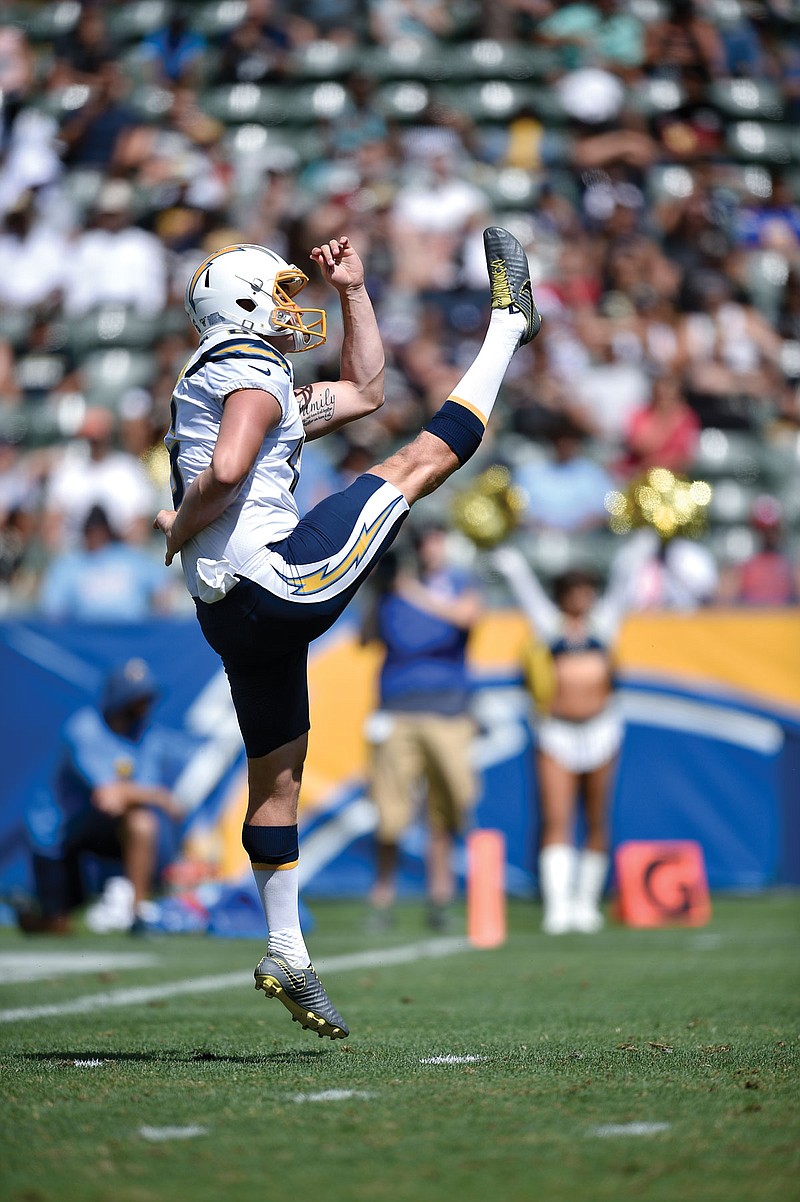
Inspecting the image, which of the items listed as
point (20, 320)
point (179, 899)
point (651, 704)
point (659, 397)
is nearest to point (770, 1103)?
point (179, 899)

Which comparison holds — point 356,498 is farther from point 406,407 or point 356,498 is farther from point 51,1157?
point 406,407

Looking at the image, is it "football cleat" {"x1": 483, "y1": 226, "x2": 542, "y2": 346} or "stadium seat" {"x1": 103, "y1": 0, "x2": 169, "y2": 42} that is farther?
"stadium seat" {"x1": 103, "y1": 0, "x2": 169, "y2": 42}

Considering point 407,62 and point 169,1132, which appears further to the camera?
point 407,62

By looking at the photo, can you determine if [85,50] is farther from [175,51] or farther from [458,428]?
[458,428]

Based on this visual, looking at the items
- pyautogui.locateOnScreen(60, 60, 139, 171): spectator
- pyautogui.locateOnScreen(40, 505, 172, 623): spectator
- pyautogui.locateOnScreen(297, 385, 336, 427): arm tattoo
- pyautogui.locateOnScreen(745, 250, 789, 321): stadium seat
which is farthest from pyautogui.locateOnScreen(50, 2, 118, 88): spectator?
pyautogui.locateOnScreen(297, 385, 336, 427): arm tattoo

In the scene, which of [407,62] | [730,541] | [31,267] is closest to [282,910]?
[730,541]

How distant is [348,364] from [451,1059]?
1.97m

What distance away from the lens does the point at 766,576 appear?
10.5m

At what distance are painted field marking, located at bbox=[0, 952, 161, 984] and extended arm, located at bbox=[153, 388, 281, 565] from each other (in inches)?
110

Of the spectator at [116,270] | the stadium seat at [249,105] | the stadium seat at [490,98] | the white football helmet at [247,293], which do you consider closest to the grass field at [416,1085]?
the white football helmet at [247,293]

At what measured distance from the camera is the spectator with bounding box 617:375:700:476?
37.5ft

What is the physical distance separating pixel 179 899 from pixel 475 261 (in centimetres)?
663

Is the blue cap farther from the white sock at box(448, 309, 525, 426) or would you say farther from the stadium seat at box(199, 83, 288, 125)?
the stadium seat at box(199, 83, 288, 125)

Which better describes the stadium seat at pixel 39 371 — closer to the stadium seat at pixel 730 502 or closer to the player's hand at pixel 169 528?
the stadium seat at pixel 730 502
